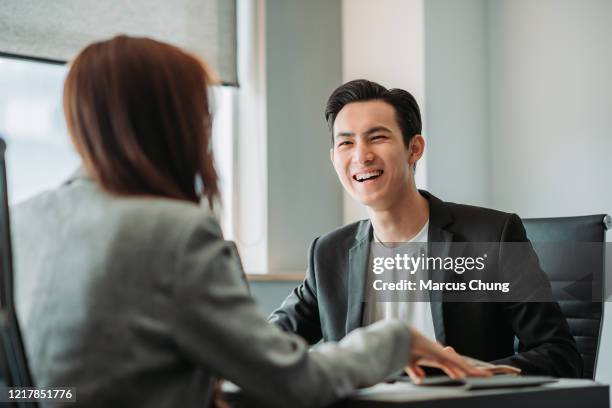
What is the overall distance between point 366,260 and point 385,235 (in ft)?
0.31

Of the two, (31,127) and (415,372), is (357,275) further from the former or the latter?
(31,127)

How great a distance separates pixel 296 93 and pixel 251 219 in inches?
24.1

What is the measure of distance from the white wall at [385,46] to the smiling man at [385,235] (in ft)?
3.40

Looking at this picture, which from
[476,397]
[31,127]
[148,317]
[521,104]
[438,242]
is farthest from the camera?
[521,104]

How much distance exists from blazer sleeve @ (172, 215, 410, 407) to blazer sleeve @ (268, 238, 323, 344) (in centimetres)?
110

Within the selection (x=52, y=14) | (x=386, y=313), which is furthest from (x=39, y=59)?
(x=386, y=313)

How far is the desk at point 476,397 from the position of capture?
2.86 ft

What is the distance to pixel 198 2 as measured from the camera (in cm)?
303

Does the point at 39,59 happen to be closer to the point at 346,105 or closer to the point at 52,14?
the point at 52,14

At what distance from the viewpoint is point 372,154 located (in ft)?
6.62

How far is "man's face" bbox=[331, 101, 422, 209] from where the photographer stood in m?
1.99

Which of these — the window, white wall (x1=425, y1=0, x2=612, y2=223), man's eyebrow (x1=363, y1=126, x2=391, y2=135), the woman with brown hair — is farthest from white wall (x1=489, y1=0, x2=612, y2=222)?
the woman with brown hair

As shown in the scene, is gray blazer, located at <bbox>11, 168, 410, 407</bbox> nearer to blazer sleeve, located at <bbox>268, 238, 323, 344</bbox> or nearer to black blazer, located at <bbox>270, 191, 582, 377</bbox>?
black blazer, located at <bbox>270, 191, 582, 377</bbox>

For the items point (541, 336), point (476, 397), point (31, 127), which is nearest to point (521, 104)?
point (541, 336)
